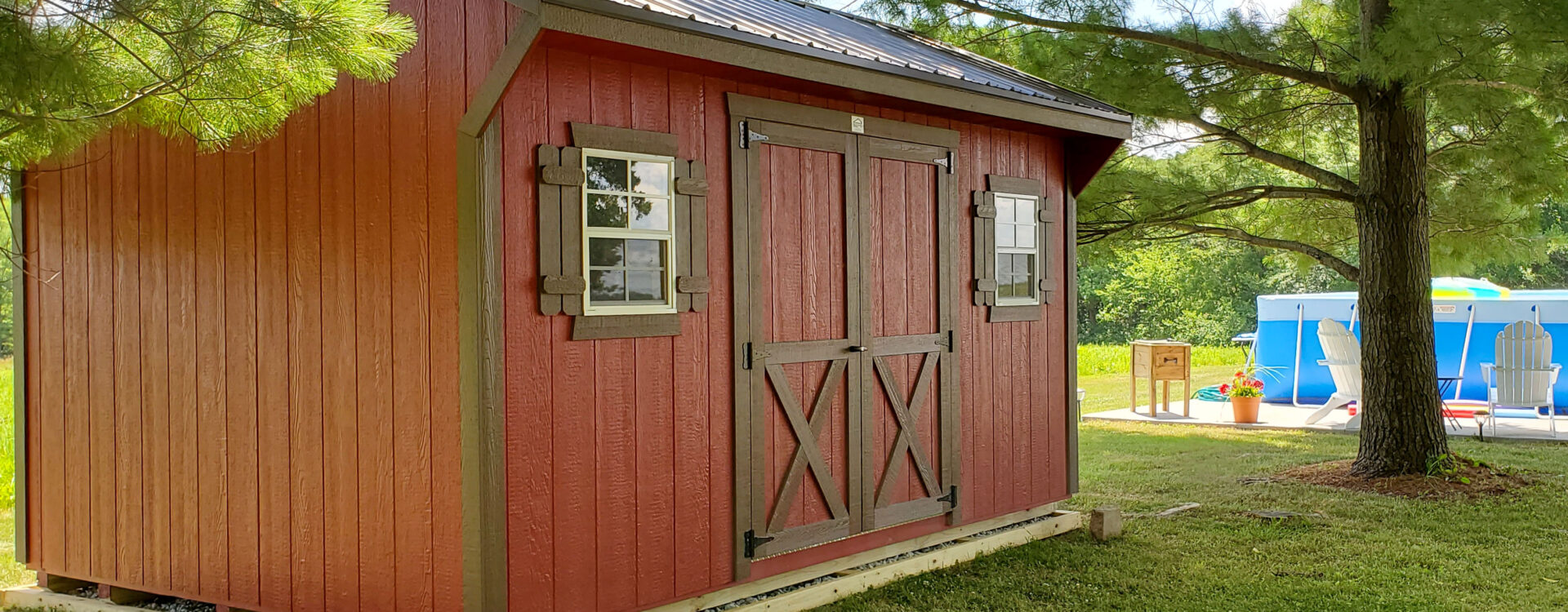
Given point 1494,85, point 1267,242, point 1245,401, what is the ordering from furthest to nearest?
1. point 1245,401
2. point 1267,242
3. point 1494,85

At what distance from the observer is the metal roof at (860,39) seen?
4930 millimetres

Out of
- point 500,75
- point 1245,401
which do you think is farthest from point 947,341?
point 1245,401

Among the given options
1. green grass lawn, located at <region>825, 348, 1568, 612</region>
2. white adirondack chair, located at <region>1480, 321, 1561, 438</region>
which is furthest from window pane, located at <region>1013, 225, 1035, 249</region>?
white adirondack chair, located at <region>1480, 321, 1561, 438</region>

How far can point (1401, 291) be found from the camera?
8781 millimetres

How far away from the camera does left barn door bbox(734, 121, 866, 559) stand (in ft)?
17.6

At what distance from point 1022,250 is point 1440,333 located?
30.7ft

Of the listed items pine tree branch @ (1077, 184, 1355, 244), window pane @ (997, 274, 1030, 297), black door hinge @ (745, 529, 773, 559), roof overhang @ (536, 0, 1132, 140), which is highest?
roof overhang @ (536, 0, 1132, 140)

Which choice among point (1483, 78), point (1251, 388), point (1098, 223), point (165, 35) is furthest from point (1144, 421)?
point (165, 35)

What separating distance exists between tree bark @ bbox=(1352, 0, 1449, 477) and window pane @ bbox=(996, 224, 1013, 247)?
3.63 meters

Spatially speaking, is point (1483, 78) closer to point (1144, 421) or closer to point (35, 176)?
point (1144, 421)

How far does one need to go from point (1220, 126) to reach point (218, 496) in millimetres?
7487

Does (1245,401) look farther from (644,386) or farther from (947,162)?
(644,386)

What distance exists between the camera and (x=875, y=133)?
19.5 feet

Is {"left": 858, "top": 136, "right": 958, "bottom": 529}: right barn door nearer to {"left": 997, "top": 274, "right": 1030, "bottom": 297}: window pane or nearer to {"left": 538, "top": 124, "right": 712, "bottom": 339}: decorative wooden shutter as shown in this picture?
{"left": 997, "top": 274, "right": 1030, "bottom": 297}: window pane
